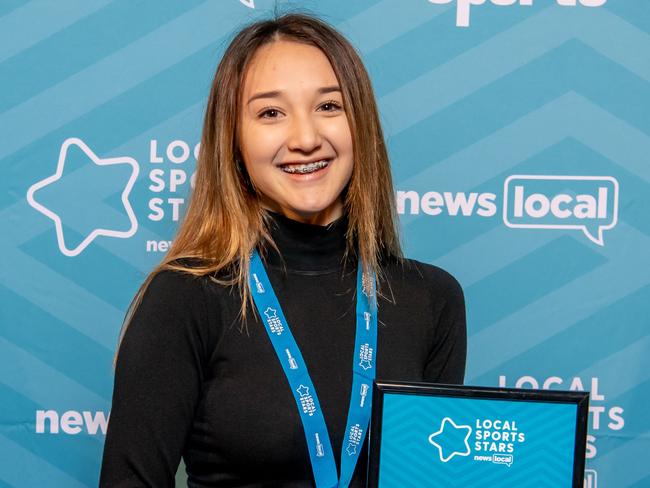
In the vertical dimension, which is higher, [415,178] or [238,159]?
[415,178]

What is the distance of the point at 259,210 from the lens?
145 centimetres

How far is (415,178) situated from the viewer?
2.05 metres

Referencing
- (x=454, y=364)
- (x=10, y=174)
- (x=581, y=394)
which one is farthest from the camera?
(x=10, y=174)

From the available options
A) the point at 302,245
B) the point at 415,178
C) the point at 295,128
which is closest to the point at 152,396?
the point at 302,245

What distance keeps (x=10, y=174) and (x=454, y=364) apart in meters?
1.15

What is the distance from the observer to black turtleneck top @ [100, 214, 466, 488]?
4.15 feet

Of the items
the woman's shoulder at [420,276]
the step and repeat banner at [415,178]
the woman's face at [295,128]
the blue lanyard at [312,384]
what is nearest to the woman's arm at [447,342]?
the woman's shoulder at [420,276]

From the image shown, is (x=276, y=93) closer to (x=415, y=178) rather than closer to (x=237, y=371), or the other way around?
(x=237, y=371)

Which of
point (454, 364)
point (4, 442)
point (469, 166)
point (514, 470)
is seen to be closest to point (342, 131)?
point (454, 364)

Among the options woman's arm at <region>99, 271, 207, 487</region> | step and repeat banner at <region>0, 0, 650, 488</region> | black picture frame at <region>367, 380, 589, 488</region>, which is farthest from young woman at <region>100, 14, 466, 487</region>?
step and repeat banner at <region>0, 0, 650, 488</region>

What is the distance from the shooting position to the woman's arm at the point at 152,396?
1260mm

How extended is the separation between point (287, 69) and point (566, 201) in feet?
3.06

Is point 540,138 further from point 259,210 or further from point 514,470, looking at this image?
point 514,470

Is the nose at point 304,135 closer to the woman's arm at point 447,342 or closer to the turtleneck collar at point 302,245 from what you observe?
the turtleneck collar at point 302,245
